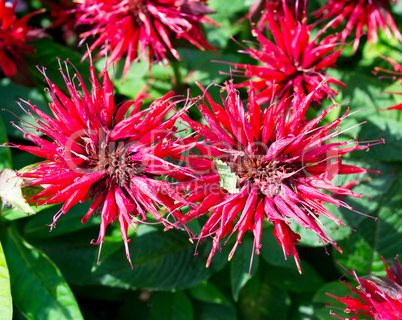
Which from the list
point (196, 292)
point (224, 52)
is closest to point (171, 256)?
point (196, 292)

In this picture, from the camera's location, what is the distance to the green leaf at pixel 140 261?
1107 mm

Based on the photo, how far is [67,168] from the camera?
78cm

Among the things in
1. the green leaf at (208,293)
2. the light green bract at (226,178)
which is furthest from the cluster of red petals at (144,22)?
the green leaf at (208,293)

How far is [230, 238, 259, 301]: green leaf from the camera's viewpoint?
41.5 inches

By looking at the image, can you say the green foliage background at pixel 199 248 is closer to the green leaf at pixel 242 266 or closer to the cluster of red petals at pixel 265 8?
the green leaf at pixel 242 266

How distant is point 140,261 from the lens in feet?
3.69

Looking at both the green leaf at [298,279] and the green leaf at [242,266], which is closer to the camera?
the green leaf at [242,266]

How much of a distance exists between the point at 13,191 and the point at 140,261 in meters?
0.44

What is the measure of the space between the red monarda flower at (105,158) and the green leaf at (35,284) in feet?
0.85

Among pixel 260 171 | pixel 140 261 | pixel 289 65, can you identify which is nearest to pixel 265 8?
pixel 289 65

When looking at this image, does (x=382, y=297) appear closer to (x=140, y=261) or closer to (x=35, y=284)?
(x=140, y=261)

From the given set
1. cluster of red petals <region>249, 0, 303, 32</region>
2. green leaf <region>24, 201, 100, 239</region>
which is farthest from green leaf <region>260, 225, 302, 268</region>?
cluster of red petals <region>249, 0, 303, 32</region>

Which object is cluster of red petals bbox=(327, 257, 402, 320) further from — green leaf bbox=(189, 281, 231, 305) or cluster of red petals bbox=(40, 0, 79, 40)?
cluster of red petals bbox=(40, 0, 79, 40)

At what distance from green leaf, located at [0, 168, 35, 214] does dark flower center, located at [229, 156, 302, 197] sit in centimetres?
41
